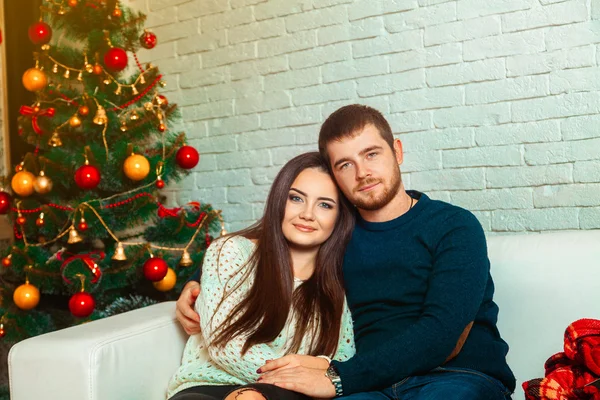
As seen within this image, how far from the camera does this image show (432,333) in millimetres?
1443

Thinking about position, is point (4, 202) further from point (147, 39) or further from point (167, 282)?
point (147, 39)

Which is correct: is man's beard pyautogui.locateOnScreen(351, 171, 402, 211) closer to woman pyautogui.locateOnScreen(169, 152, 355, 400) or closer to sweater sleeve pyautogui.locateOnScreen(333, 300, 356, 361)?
woman pyautogui.locateOnScreen(169, 152, 355, 400)

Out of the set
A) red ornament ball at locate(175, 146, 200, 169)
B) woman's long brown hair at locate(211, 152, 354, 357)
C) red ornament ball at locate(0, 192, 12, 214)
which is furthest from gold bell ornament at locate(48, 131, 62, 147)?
woman's long brown hair at locate(211, 152, 354, 357)

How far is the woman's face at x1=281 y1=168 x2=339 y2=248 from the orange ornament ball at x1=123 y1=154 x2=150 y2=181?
2.68 feet

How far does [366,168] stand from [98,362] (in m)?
0.82

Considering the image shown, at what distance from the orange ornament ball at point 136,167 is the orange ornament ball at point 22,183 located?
365mm

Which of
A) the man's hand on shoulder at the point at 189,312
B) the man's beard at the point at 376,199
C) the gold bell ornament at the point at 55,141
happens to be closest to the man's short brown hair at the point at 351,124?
the man's beard at the point at 376,199

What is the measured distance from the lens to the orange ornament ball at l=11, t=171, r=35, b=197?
2326 millimetres

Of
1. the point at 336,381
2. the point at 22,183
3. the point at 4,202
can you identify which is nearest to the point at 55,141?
the point at 22,183

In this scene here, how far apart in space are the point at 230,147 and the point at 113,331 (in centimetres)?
133

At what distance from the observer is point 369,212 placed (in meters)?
1.73

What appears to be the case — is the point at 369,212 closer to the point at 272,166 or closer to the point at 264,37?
the point at 272,166

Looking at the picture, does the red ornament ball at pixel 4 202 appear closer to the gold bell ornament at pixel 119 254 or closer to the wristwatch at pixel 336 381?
the gold bell ornament at pixel 119 254

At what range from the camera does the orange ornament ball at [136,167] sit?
7.51 feet
